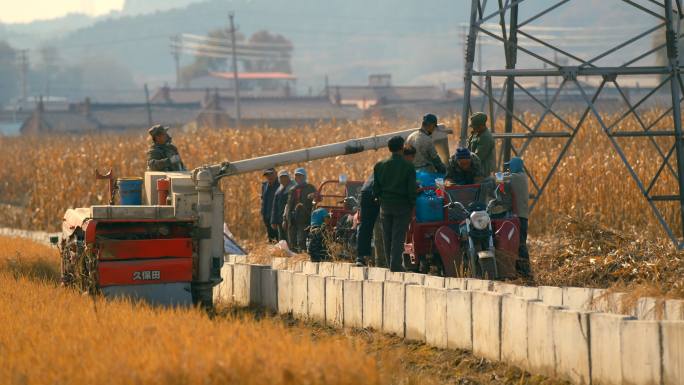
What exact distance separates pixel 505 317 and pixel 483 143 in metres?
6.64

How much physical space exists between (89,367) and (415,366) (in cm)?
418

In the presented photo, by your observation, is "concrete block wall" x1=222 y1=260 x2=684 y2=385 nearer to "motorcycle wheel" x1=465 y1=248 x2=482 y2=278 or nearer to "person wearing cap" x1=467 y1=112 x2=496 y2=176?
"motorcycle wheel" x1=465 y1=248 x2=482 y2=278

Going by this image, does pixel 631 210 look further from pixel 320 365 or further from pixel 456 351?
pixel 320 365

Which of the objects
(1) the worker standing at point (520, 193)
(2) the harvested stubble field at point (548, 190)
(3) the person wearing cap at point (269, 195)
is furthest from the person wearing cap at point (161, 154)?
(3) the person wearing cap at point (269, 195)

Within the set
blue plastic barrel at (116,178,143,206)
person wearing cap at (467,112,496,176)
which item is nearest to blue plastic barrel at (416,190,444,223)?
person wearing cap at (467,112,496,176)

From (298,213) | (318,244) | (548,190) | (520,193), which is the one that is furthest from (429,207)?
(548,190)

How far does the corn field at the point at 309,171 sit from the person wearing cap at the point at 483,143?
2050 mm

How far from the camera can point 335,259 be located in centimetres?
1983

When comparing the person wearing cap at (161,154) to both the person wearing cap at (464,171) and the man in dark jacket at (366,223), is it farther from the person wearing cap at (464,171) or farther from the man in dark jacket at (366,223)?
the person wearing cap at (464,171)

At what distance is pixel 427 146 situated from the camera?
18.4 metres

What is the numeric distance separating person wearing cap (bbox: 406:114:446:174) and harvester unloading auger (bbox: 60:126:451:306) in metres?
2.52

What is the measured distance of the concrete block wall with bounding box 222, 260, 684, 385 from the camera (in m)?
10.1

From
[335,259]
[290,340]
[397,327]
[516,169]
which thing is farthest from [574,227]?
[290,340]

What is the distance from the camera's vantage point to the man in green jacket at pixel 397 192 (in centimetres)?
1706
